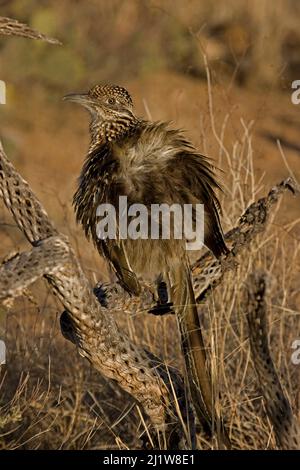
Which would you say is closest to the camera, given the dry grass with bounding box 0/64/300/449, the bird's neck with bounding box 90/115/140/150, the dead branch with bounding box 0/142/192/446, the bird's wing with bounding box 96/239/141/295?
the dead branch with bounding box 0/142/192/446

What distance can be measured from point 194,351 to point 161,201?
607 millimetres

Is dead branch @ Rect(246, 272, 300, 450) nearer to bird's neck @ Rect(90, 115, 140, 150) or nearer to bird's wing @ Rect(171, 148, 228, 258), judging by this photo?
bird's wing @ Rect(171, 148, 228, 258)

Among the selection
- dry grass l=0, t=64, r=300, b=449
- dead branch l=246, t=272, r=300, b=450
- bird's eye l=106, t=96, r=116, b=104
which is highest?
bird's eye l=106, t=96, r=116, b=104

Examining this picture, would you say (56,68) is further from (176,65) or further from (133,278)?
(133,278)

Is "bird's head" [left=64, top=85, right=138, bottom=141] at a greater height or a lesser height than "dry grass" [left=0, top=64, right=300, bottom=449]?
greater

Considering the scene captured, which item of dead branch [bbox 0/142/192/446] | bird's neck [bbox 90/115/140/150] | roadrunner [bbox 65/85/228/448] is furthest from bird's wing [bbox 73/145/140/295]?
dead branch [bbox 0/142/192/446]

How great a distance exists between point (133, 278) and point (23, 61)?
864cm

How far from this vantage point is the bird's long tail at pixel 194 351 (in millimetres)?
4230

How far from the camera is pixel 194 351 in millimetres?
4289

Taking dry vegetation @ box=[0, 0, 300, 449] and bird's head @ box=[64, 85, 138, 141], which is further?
dry vegetation @ box=[0, 0, 300, 449]

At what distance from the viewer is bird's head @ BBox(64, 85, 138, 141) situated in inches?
195

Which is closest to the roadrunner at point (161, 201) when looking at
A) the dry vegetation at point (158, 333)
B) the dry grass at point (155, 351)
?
the dry vegetation at point (158, 333)

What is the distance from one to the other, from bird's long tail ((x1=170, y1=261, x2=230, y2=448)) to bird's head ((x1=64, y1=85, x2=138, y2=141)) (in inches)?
33.0

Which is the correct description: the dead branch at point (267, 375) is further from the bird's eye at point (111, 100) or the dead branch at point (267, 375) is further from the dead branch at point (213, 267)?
the bird's eye at point (111, 100)
